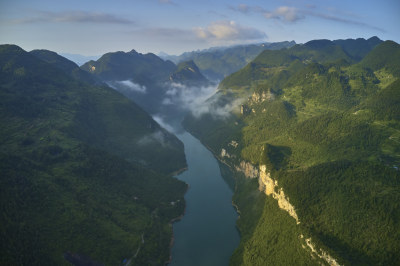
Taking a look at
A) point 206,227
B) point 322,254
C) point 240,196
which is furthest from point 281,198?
point 240,196

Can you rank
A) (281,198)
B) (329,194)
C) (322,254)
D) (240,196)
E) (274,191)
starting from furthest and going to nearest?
(240,196) → (274,191) → (281,198) → (329,194) → (322,254)

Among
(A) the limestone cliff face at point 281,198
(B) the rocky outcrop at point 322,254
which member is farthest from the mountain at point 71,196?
(B) the rocky outcrop at point 322,254

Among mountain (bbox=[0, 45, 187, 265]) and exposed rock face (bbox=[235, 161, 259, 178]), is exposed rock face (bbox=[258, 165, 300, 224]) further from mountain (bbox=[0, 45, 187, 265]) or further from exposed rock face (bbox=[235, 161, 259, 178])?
mountain (bbox=[0, 45, 187, 265])

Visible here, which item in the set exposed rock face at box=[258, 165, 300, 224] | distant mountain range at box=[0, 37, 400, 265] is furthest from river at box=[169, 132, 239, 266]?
exposed rock face at box=[258, 165, 300, 224]

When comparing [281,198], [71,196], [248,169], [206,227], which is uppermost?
[281,198]

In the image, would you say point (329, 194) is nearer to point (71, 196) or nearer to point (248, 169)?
point (248, 169)

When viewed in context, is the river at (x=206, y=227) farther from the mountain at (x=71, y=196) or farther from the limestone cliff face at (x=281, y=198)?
the limestone cliff face at (x=281, y=198)
